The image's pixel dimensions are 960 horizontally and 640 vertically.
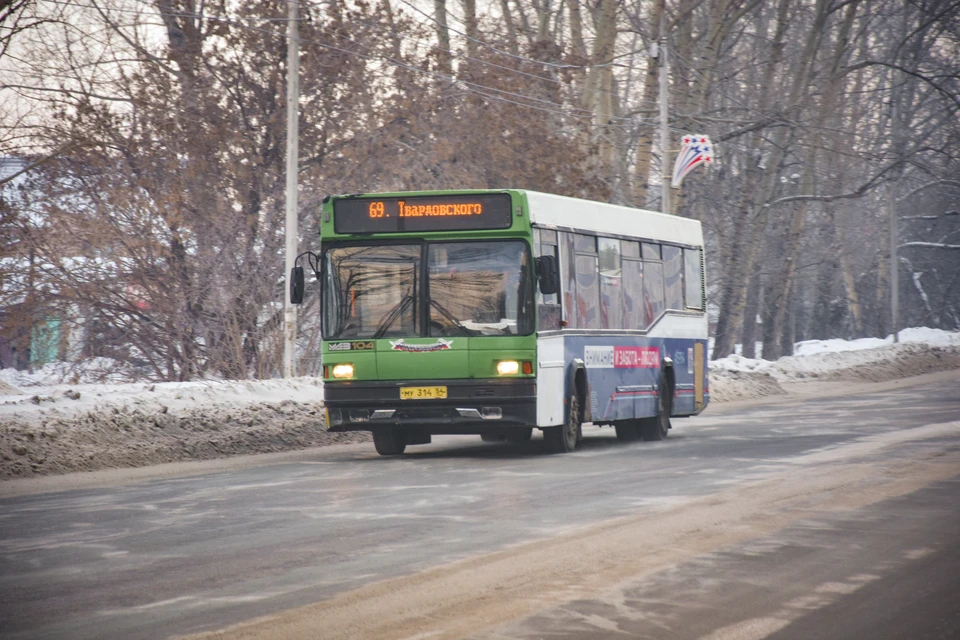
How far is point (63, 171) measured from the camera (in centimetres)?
2620

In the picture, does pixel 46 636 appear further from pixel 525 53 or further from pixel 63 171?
pixel 525 53

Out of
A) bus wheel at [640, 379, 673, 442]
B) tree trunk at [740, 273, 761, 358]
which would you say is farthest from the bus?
tree trunk at [740, 273, 761, 358]

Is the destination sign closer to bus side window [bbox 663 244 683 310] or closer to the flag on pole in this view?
bus side window [bbox 663 244 683 310]

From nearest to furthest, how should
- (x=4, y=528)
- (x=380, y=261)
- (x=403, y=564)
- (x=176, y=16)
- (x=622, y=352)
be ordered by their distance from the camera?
1. (x=403, y=564)
2. (x=4, y=528)
3. (x=380, y=261)
4. (x=622, y=352)
5. (x=176, y=16)

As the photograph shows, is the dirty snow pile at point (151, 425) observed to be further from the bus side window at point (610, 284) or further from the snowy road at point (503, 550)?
the bus side window at point (610, 284)

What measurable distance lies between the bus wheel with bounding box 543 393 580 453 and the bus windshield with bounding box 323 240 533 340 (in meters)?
1.67

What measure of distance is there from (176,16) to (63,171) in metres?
4.25

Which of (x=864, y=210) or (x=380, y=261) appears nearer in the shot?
(x=380, y=261)

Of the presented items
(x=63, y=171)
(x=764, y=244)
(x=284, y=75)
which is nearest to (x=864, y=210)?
(x=764, y=244)

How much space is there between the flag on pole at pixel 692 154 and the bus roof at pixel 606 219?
32.3 ft

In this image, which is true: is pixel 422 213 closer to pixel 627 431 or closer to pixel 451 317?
pixel 451 317

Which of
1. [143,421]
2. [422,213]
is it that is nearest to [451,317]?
[422,213]

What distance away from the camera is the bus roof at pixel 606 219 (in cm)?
1731

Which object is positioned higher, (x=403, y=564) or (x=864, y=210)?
(x=864, y=210)
